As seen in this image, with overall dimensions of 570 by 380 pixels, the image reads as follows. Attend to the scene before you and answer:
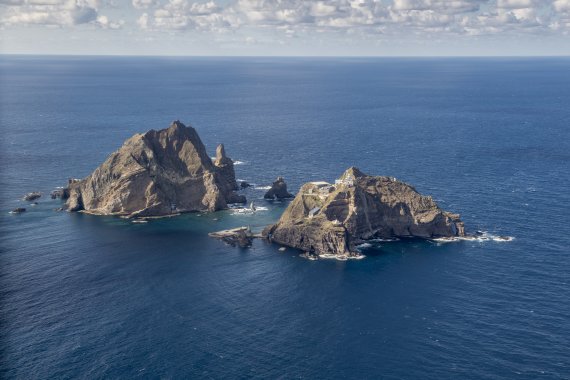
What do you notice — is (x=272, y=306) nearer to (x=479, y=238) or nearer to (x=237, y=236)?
(x=237, y=236)

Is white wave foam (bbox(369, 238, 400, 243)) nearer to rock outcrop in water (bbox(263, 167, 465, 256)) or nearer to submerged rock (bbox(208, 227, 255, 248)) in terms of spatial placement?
rock outcrop in water (bbox(263, 167, 465, 256))

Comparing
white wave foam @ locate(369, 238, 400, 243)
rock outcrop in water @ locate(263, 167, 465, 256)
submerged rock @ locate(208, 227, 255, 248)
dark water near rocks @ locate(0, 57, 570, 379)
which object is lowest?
dark water near rocks @ locate(0, 57, 570, 379)

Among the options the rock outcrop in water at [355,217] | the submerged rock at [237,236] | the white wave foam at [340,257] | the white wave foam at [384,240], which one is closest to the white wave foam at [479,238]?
the rock outcrop in water at [355,217]

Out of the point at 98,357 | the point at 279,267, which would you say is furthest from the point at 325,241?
the point at 98,357

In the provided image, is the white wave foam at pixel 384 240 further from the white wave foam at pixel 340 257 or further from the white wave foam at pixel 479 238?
the white wave foam at pixel 340 257

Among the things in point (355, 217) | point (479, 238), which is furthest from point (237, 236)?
point (479, 238)

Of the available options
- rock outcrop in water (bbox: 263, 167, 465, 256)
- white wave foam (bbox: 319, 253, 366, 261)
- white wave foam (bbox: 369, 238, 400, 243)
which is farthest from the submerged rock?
white wave foam (bbox: 369, 238, 400, 243)

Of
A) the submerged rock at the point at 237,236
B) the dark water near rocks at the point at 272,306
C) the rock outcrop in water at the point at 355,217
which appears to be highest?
the rock outcrop in water at the point at 355,217

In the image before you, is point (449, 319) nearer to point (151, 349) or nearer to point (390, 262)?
point (390, 262)
